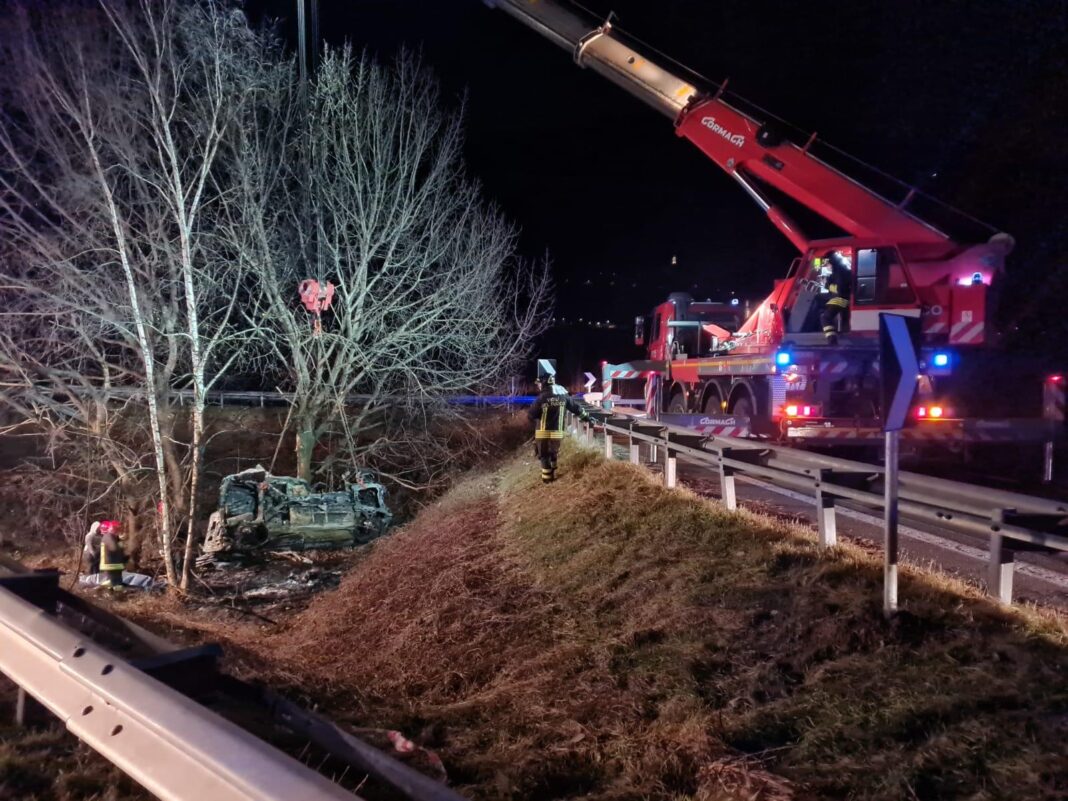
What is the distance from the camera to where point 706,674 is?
5.19 m

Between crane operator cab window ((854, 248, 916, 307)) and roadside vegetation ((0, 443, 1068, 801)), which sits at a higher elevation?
crane operator cab window ((854, 248, 916, 307))

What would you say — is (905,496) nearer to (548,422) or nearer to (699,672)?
(699,672)

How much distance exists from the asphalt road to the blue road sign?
163 cm

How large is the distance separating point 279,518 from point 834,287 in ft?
40.2

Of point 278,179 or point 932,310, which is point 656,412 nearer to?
point 932,310

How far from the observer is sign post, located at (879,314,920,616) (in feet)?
16.5

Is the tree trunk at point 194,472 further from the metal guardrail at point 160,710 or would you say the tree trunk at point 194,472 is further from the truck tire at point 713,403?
the metal guardrail at point 160,710

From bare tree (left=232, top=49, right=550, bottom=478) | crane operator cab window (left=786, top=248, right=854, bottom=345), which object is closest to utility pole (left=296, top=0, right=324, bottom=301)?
bare tree (left=232, top=49, right=550, bottom=478)

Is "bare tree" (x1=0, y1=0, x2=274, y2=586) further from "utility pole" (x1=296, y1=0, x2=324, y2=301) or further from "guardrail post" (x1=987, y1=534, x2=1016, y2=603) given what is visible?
"guardrail post" (x1=987, y1=534, x2=1016, y2=603)

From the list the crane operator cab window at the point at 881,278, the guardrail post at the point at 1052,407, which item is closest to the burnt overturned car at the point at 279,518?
the crane operator cab window at the point at 881,278

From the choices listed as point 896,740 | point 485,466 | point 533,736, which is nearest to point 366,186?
point 485,466

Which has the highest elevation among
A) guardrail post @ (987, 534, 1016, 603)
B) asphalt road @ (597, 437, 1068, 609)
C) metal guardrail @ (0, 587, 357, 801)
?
metal guardrail @ (0, 587, 357, 801)

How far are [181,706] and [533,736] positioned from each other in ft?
9.82

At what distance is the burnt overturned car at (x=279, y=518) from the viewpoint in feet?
57.4
